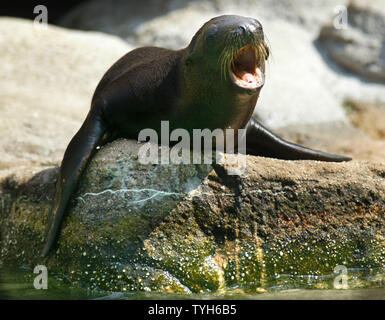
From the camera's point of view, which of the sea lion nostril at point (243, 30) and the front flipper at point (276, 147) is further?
the front flipper at point (276, 147)

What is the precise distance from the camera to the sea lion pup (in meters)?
5.12

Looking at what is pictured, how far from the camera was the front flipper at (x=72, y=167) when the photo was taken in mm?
5113

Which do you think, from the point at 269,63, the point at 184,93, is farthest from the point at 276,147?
the point at 269,63

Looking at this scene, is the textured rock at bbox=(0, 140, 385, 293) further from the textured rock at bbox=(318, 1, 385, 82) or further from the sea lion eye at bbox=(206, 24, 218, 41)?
the textured rock at bbox=(318, 1, 385, 82)

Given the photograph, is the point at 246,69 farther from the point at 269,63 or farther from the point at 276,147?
Answer: the point at 269,63

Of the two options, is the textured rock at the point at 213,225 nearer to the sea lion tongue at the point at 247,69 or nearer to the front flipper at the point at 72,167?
the front flipper at the point at 72,167

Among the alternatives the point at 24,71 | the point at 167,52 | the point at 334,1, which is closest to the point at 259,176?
the point at 167,52

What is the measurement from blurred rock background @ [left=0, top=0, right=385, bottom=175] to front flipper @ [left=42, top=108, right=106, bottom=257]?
2508 mm

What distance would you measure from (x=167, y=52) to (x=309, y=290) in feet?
7.82

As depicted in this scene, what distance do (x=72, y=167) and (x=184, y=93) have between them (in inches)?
40.3

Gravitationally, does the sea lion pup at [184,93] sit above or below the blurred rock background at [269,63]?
below

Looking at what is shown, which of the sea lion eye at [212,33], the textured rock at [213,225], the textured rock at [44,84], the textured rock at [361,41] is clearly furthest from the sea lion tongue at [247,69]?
the textured rock at [361,41]

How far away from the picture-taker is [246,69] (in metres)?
5.25

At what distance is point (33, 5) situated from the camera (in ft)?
52.7
